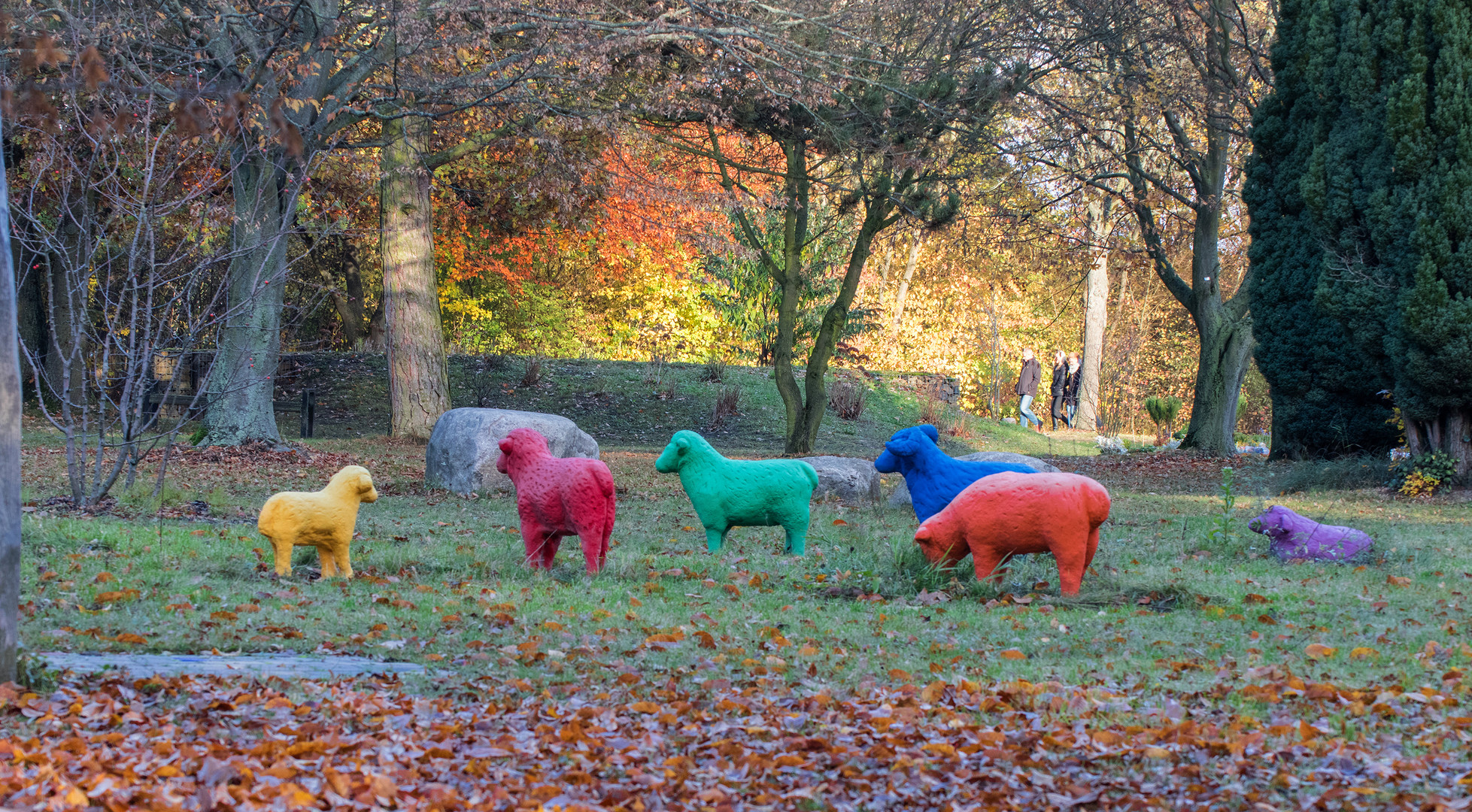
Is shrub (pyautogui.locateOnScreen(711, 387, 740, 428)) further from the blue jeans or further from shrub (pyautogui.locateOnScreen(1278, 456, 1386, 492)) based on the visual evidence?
shrub (pyautogui.locateOnScreen(1278, 456, 1386, 492))

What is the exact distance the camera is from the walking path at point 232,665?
16.2 ft

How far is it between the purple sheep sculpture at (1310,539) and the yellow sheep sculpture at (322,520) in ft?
21.7

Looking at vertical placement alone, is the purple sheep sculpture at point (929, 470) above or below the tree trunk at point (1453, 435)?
below

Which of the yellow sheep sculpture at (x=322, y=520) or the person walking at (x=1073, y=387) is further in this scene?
the person walking at (x=1073, y=387)

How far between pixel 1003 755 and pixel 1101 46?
17.1 meters

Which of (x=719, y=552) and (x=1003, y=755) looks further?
(x=719, y=552)

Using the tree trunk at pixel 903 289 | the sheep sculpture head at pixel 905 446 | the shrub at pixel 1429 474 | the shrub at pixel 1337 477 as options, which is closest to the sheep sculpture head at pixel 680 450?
the sheep sculpture head at pixel 905 446

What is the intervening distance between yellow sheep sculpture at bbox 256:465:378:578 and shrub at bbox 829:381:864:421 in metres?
18.4

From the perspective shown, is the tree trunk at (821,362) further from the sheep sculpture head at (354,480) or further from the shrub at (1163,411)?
the shrub at (1163,411)

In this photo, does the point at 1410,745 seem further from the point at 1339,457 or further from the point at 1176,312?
the point at 1176,312

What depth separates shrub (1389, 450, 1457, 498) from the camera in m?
13.1

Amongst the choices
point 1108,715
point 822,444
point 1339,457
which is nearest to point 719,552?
point 1108,715

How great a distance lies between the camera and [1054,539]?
7.10m

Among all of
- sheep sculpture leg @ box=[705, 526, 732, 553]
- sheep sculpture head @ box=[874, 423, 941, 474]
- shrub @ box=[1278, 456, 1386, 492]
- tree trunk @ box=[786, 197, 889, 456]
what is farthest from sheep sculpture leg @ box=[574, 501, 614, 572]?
tree trunk @ box=[786, 197, 889, 456]
